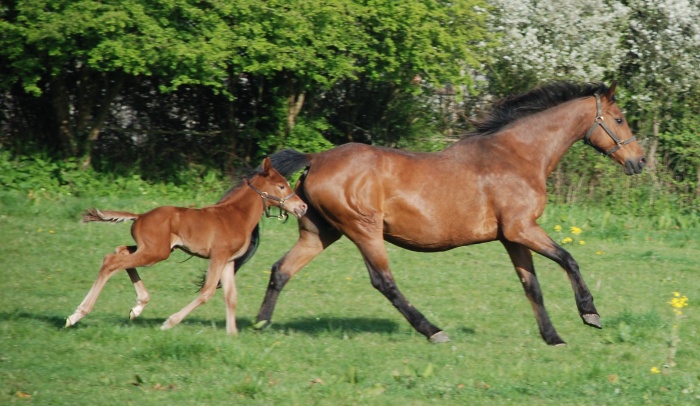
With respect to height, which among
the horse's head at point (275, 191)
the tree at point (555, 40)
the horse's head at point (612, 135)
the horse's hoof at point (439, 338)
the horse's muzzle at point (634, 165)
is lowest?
the tree at point (555, 40)

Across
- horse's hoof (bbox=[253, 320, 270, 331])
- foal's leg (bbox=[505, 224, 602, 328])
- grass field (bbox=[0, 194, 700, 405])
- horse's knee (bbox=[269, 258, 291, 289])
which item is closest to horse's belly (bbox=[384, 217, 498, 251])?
foal's leg (bbox=[505, 224, 602, 328])

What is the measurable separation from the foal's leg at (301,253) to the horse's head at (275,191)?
347 millimetres

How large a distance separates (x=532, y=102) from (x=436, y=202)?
1646 mm

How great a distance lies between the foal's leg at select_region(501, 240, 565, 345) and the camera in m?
8.80

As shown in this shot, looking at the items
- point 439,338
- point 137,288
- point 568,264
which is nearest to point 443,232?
point 439,338

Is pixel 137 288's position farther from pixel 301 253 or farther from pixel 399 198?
pixel 399 198

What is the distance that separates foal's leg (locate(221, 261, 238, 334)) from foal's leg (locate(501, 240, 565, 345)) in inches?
99.3

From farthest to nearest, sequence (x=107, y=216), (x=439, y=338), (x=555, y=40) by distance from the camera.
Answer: (x=555, y=40) → (x=439, y=338) → (x=107, y=216)

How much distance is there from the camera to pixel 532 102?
967 cm

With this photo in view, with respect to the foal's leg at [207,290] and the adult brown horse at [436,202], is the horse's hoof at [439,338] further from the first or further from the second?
the foal's leg at [207,290]

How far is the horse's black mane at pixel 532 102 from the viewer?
31.4 ft

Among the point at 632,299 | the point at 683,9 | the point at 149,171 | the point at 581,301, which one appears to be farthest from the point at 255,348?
the point at 683,9

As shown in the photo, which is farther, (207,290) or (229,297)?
(229,297)

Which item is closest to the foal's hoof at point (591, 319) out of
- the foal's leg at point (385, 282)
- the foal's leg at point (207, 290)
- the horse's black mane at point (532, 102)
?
the foal's leg at point (385, 282)
